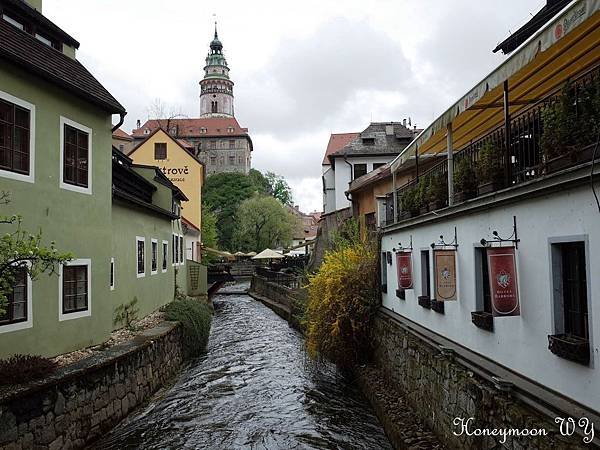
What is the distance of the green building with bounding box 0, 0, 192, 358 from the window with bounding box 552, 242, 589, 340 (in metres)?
8.37

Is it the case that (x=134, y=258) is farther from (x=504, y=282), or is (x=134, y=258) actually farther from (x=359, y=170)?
(x=359, y=170)

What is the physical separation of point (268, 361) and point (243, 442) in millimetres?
7812

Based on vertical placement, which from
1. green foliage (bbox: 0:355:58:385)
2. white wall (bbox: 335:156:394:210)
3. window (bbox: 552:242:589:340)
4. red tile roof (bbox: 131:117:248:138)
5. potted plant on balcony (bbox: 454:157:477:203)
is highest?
red tile roof (bbox: 131:117:248:138)

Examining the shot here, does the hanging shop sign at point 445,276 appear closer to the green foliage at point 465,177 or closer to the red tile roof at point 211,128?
the green foliage at point 465,177

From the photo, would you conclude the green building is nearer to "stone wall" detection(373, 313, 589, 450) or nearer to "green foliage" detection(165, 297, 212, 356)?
"green foliage" detection(165, 297, 212, 356)

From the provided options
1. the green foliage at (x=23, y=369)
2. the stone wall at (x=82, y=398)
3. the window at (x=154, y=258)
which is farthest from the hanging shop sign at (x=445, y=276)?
the window at (x=154, y=258)

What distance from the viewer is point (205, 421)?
11.2 metres

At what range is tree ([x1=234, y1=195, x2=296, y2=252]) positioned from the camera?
69.9 meters

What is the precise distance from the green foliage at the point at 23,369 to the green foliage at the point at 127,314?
5550 millimetres

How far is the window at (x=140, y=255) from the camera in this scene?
17016 millimetres

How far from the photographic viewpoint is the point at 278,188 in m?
95.8

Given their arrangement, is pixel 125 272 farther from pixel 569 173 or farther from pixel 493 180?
pixel 569 173

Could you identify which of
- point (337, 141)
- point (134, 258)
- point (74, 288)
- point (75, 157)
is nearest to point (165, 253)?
point (134, 258)

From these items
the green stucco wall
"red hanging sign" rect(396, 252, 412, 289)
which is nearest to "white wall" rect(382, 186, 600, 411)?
"red hanging sign" rect(396, 252, 412, 289)
